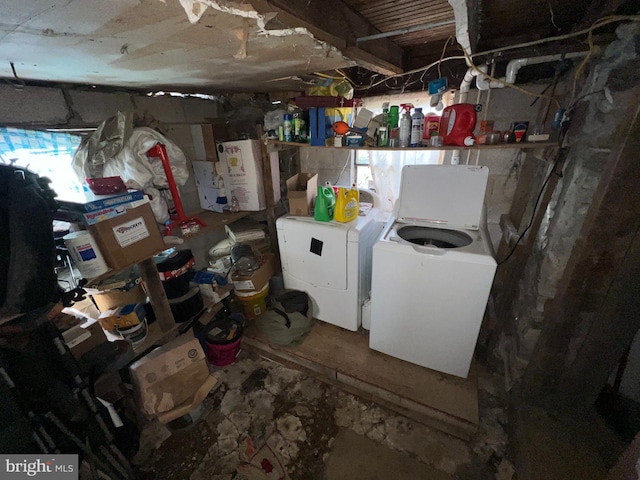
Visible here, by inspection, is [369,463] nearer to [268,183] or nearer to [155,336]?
[155,336]

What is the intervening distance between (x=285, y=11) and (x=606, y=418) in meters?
2.22

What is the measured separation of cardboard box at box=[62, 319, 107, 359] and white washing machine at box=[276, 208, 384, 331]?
1.18 m

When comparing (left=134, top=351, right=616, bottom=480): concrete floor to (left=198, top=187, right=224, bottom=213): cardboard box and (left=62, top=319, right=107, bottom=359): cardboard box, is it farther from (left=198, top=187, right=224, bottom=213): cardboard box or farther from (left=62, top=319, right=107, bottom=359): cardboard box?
(left=198, top=187, right=224, bottom=213): cardboard box

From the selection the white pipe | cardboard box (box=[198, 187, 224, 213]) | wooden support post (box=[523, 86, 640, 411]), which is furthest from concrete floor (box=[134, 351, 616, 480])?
the white pipe

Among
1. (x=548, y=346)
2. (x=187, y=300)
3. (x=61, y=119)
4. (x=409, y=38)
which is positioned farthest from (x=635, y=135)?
(x=61, y=119)

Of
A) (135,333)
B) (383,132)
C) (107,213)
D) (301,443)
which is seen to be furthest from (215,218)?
(301,443)

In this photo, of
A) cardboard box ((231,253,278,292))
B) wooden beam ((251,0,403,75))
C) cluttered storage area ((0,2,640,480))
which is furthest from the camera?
cardboard box ((231,253,278,292))

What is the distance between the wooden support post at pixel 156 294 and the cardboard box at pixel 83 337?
0.93 feet

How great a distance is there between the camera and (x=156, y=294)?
157 cm

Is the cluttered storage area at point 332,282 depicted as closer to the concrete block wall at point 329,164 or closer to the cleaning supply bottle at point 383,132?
the cleaning supply bottle at point 383,132

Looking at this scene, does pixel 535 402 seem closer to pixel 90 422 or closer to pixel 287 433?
pixel 287 433

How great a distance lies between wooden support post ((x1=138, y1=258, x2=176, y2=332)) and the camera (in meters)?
1.48

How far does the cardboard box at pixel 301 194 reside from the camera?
1906mm

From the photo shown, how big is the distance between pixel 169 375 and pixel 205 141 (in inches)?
65.1
